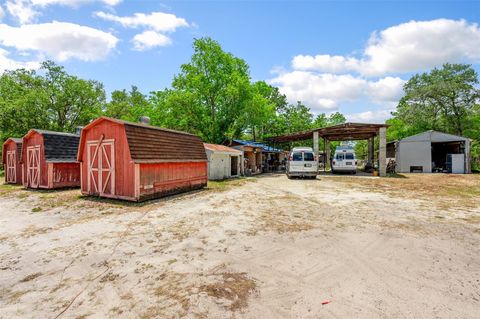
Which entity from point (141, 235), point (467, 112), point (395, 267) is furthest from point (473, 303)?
point (467, 112)

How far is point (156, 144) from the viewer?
449 inches

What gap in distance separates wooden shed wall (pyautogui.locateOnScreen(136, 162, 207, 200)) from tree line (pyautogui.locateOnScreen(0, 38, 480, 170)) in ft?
41.6

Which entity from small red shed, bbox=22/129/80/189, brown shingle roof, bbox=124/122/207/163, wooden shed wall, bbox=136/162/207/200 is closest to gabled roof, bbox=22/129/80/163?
small red shed, bbox=22/129/80/189

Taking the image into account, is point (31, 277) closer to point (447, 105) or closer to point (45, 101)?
point (45, 101)

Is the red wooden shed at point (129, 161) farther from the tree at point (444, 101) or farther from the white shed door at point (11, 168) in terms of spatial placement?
the tree at point (444, 101)

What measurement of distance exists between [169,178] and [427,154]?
26957 millimetres

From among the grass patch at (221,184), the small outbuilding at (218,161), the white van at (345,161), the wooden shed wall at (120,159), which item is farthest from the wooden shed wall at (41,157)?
the white van at (345,161)

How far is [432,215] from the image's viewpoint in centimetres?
757

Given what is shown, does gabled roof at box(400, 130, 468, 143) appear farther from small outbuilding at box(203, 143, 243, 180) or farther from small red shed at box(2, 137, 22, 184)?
small red shed at box(2, 137, 22, 184)

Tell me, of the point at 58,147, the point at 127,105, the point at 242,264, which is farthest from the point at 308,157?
the point at 127,105

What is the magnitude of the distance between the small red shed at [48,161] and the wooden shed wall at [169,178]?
734 cm

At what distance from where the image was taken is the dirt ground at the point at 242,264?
9.93 feet

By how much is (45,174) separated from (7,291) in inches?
528

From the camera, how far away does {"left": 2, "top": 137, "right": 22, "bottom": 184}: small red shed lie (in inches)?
669
